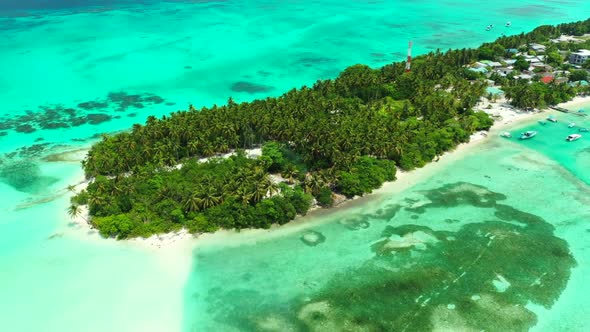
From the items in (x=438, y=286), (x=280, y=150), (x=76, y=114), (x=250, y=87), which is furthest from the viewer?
(x=250, y=87)

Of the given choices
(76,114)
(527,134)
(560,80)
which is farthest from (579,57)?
(76,114)

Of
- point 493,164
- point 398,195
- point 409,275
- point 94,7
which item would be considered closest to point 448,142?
point 493,164

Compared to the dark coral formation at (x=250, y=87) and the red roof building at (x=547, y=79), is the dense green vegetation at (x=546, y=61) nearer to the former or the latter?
the red roof building at (x=547, y=79)

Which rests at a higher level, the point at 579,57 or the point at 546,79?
the point at 579,57

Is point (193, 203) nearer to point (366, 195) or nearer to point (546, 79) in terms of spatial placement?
point (366, 195)

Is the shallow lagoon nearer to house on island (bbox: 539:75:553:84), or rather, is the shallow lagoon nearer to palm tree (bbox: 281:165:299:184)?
palm tree (bbox: 281:165:299:184)

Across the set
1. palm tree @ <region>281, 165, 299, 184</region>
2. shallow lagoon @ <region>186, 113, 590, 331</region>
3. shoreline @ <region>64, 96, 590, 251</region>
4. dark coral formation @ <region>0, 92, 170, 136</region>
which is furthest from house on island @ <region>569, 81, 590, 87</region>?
→ dark coral formation @ <region>0, 92, 170, 136</region>

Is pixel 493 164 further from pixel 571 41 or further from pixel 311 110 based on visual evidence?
pixel 571 41

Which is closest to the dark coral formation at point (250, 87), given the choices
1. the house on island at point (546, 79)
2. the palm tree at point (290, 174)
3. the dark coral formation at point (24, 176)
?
the palm tree at point (290, 174)
